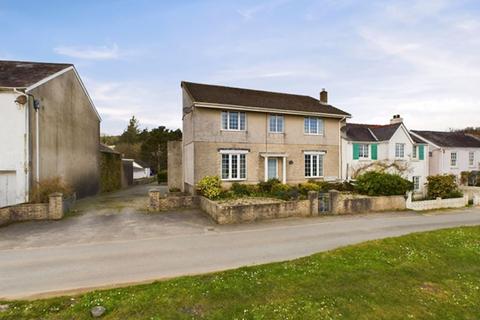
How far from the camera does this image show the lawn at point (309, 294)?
5.72 meters

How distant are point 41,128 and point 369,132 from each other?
27256 mm

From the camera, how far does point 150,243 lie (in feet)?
34.0

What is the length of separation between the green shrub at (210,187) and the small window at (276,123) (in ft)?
21.4

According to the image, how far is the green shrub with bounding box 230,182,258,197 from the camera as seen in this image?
1795 centimetres

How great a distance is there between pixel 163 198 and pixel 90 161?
12.8 meters

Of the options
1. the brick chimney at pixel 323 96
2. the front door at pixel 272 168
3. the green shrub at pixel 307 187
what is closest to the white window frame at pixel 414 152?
the brick chimney at pixel 323 96

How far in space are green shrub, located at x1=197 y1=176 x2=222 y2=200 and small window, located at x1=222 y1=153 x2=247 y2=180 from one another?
2.08m

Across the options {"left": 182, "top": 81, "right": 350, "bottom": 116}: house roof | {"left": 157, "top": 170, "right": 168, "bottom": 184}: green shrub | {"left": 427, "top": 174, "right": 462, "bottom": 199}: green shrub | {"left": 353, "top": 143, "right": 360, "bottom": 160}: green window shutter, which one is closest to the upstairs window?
{"left": 182, "top": 81, "right": 350, "bottom": 116}: house roof

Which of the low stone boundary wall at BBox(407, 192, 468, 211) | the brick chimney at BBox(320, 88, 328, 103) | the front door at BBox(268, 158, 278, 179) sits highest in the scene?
the brick chimney at BBox(320, 88, 328, 103)

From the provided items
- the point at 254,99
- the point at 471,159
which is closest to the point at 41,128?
the point at 254,99

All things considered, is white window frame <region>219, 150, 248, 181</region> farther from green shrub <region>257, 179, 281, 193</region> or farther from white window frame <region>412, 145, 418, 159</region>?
white window frame <region>412, 145, 418, 159</region>

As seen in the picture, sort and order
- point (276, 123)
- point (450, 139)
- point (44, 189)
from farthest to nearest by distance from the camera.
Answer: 1. point (450, 139)
2. point (276, 123)
3. point (44, 189)

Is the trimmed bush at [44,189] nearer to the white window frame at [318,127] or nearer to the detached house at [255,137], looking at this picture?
the detached house at [255,137]

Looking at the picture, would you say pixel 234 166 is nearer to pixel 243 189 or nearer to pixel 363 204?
pixel 243 189
